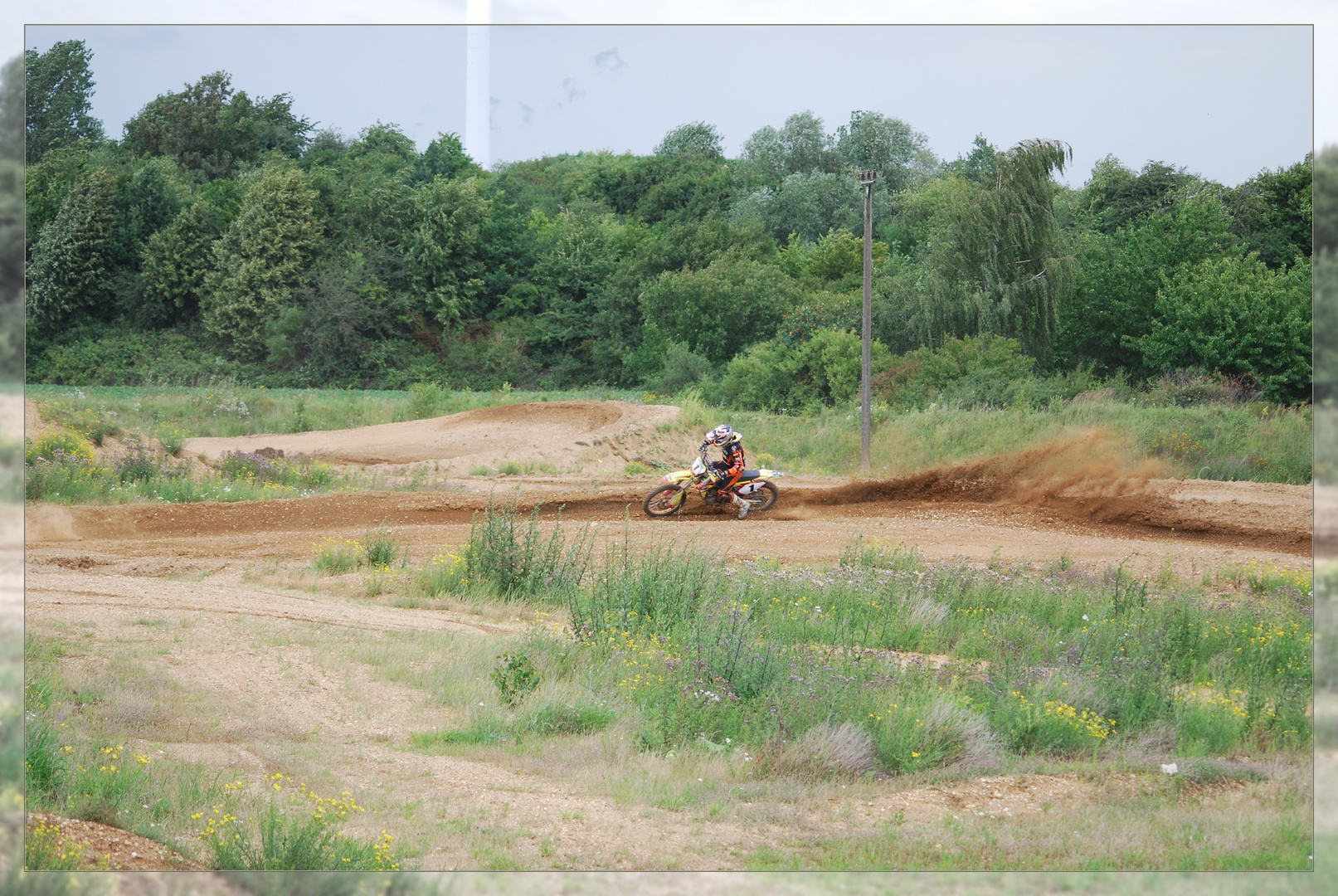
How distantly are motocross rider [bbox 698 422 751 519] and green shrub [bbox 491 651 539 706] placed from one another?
29.3 ft

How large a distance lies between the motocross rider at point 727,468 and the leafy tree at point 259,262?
3446cm

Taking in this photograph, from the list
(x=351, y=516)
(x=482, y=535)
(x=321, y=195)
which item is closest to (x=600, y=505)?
(x=351, y=516)

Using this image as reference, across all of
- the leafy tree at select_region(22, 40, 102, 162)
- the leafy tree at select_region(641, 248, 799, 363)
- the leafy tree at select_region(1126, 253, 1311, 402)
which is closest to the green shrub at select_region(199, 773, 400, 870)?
the leafy tree at select_region(22, 40, 102, 162)

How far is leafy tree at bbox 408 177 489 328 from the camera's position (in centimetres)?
4656

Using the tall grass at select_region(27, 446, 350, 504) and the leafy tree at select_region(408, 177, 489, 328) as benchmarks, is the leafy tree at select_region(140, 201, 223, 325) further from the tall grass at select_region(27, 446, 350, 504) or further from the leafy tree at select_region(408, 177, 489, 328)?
the tall grass at select_region(27, 446, 350, 504)

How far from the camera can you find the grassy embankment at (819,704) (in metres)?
4.70

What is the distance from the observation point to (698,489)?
16.3 meters

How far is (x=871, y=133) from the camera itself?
48375mm

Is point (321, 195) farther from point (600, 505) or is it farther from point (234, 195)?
point (600, 505)

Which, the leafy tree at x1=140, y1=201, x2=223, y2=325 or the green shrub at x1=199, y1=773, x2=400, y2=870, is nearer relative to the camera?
the green shrub at x1=199, y1=773, x2=400, y2=870

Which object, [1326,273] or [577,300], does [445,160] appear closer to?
[577,300]

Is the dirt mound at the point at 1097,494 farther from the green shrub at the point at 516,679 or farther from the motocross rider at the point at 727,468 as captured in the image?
the green shrub at the point at 516,679

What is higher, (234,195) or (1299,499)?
(234,195)

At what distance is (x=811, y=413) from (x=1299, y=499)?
53.3ft
